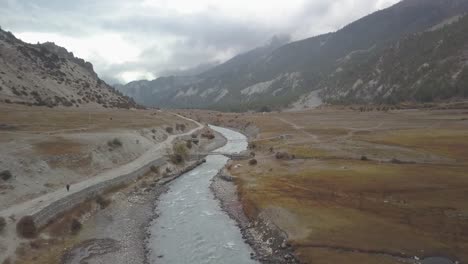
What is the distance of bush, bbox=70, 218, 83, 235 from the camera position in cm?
5412

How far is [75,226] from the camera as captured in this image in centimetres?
5491

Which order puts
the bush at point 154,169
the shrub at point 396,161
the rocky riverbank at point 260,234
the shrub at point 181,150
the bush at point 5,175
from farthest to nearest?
the shrub at point 181,150 → the bush at point 154,169 → the shrub at point 396,161 → the bush at point 5,175 → the rocky riverbank at point 260,234

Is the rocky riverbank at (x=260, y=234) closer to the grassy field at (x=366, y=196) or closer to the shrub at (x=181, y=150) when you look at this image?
the grassy field at (x=366, y=196)

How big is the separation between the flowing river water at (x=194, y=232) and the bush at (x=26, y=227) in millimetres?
13296

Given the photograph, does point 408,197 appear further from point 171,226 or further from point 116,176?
point 116,176

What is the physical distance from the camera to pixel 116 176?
78438mm

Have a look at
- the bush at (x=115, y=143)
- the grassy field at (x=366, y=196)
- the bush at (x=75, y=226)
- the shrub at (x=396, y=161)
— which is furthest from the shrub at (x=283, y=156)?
the bush at (x=75, y=226)

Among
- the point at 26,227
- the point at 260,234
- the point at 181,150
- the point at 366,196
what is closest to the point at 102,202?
the point at 26,227

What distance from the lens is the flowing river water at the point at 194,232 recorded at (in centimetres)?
4694

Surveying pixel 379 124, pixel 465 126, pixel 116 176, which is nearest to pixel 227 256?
pixel 116 176

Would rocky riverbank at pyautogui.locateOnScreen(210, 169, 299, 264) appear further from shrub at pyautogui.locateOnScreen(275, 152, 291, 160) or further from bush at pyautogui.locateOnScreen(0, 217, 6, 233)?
shrub at pyautogui.locateOnScreen(275, 152, 291, 160)

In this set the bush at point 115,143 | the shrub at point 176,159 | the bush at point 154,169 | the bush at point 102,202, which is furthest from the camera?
the shrub at point 176,159

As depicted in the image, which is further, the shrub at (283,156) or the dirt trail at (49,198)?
the shrub at (283,156)

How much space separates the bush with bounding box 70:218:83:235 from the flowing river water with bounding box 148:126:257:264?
9.39 meters
